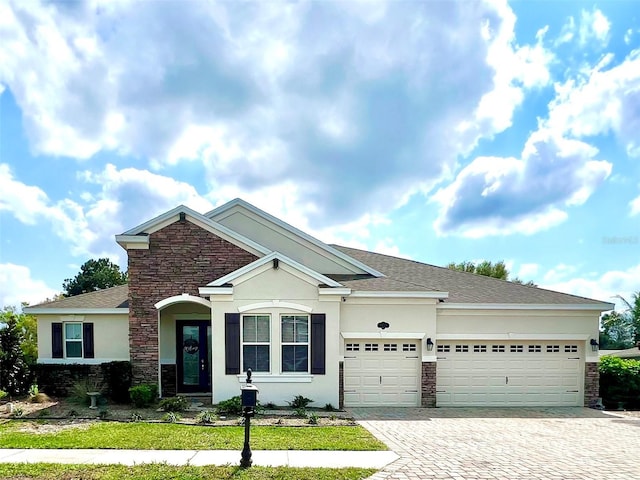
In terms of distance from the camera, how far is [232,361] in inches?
494

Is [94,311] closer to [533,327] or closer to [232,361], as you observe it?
[232,361]

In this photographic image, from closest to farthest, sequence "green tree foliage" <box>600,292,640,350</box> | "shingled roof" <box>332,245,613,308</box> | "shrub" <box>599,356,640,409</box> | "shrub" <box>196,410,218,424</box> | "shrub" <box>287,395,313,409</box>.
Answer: "shrub" <box>196,410,218,424</box>, "shrub" <box>287,395,313,409</box>, "shingled roof" <box>332,245,613,308</box>, "shrub" <box>599,356,640,409</box>, "green tree foliage" <box>600,292,640,350</box>

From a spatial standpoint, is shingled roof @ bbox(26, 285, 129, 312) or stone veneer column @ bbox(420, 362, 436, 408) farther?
shingled roof @ bbox(26, 285, 129, 312)

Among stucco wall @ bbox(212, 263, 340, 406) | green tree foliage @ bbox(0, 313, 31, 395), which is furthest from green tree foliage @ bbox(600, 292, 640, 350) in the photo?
green tree foliage @ bbox(0, 313, 31, 395)

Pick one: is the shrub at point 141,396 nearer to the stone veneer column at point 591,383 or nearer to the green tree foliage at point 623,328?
the stone veneer column at point 591,383

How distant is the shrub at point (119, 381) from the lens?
42.3 ft

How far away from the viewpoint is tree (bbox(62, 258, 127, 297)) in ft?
145

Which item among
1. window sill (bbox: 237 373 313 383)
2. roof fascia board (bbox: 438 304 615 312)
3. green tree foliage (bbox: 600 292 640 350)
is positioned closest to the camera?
window sill (bbox: 237 373 313 383)

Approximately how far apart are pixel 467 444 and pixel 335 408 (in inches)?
182

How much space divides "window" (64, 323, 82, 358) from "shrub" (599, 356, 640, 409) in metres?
17.9

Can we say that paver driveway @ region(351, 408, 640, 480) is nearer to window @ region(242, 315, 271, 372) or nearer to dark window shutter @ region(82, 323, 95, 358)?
window @ region(242, 315, 271, 372)

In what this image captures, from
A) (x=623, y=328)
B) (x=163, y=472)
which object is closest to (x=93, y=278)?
(x=163, y=472)

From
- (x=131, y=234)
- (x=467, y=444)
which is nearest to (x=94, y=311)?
(x=131, y=234)

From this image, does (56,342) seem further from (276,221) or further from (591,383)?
(591,383)
